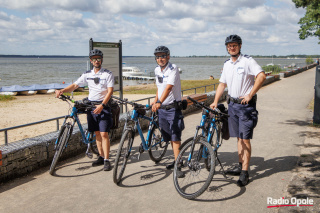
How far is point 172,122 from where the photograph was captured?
503 cm

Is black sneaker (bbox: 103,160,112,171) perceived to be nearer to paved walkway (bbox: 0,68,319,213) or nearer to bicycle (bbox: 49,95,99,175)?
paved walkway (bbox: 0,68,319,213)

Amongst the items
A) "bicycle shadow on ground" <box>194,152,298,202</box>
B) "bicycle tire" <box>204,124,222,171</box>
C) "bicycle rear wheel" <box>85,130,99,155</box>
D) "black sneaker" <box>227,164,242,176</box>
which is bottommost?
"bicycle shadow on ground" <box>194,152,298,202</box>

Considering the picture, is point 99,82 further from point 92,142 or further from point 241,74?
point 241,74

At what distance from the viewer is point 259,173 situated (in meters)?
5.18

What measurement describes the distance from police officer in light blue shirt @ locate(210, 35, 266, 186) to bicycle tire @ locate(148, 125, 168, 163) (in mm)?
1243

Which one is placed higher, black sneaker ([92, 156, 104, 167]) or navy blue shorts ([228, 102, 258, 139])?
navy blue shorts ([228, 102, 258, 139])

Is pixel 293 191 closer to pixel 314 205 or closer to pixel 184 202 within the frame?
pixel 314 205

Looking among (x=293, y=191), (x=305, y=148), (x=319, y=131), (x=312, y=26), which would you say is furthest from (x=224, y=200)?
(x=312, y=26)

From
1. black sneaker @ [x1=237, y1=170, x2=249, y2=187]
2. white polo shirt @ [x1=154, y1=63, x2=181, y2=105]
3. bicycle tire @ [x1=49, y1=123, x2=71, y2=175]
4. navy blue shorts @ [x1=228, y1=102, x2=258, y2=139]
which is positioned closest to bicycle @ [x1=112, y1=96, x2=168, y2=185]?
white polo shirt @ [x1=154, y1=63, x2=181, y2=105]

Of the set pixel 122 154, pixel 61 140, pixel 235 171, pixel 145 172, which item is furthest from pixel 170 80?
pixel 61 140

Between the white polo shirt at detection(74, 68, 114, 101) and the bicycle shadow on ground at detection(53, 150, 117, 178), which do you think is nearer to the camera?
the bicycle shadow on ground at detection(53, 150, 117, 178)

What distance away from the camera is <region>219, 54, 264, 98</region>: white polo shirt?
447cm

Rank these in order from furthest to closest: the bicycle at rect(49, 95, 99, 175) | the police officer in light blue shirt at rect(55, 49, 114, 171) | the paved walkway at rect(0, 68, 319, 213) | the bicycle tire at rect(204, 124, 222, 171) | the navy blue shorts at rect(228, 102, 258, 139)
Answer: the police officer in light blue shirt at rect(55, 49, 114, 171) → the bicycle at rect(49, 95, 99, 175) → the bicycle tire at rect(204, 124, 222, 171) → the navy blue shorts at rect(228, 102, 258, 139) → the paved walkway at rect(0, 68, 319, 213)

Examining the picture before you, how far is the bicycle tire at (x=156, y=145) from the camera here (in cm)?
542
